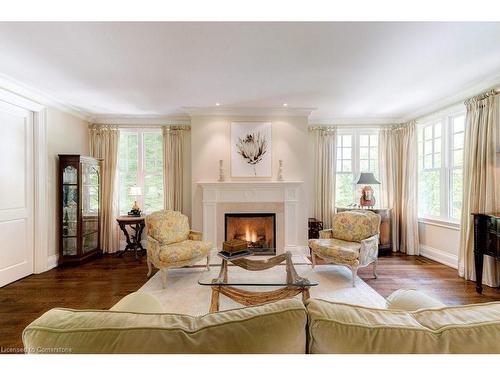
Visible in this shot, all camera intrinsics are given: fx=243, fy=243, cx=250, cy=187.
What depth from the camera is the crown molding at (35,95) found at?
3.16 m

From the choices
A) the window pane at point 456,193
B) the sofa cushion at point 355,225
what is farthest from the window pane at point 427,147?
the sofa cushion at point 355,225

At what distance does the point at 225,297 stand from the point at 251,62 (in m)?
2.65

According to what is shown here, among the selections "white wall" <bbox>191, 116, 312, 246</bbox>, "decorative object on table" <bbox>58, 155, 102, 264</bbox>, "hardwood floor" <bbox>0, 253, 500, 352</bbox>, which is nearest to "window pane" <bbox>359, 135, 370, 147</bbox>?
"white wall" <bbox>191, 116, 312, 246</bbox>

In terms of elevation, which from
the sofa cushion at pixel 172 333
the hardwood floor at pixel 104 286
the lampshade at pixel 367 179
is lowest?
the hardwood floor at pixel 104 286

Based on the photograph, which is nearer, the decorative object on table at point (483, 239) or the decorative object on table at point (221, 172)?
the decorative object on table at point (483, 239)

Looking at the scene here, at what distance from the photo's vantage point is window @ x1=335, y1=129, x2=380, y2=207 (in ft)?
16.9

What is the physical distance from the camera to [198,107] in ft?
14.3

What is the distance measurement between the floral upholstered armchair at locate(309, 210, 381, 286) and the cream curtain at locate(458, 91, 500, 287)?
1.16m

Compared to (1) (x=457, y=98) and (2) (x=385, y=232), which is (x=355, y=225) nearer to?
(2) (x=385, y=232)

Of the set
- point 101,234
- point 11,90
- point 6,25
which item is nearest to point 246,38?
point 6,25

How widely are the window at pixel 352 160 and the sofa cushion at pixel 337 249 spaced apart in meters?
1.72

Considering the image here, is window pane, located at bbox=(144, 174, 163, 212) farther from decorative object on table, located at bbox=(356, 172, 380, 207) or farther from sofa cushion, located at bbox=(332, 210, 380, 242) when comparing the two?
decorative object on table, located at bbox=(356, 172, 380, 207)

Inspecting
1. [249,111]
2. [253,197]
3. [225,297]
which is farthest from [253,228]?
[249,111]

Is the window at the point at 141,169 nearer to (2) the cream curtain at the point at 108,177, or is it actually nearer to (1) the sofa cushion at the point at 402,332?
(2) the cream curtain at the point at 108,177
